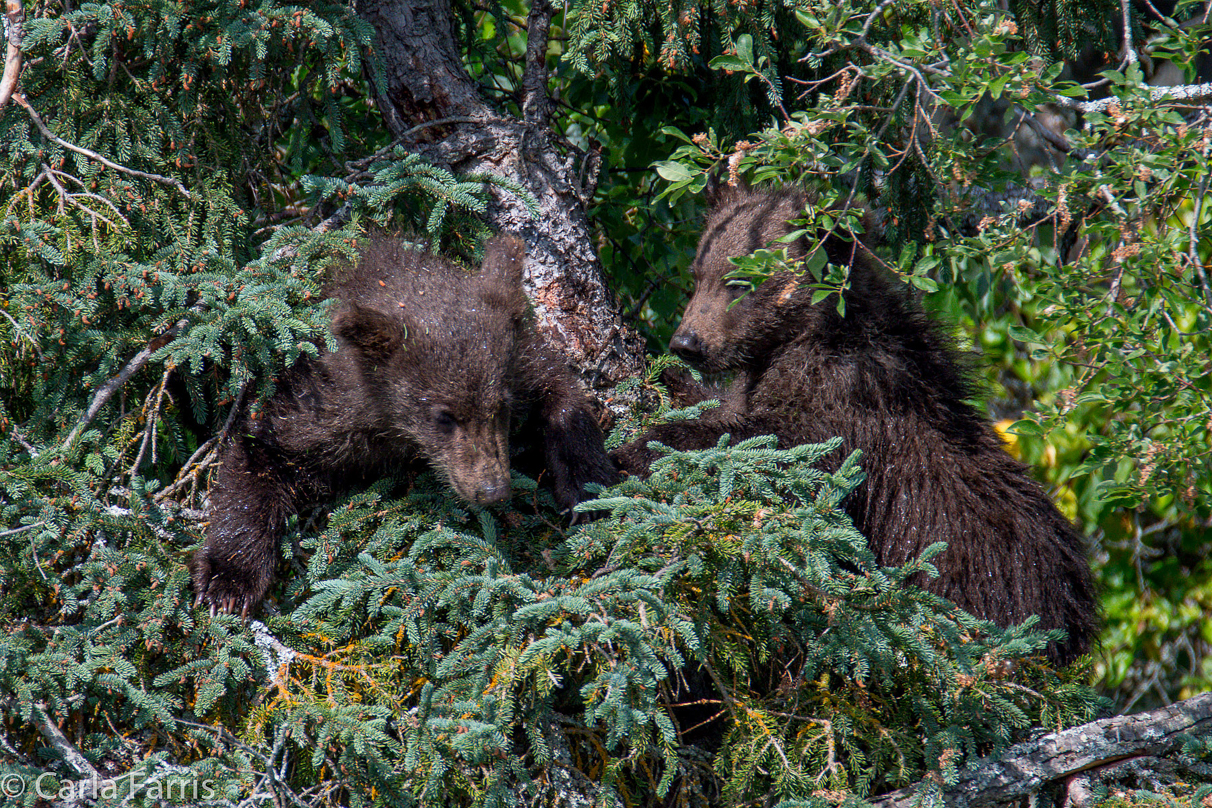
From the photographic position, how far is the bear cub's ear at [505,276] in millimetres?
3197

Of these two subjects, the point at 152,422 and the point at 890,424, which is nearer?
the point at 152,422

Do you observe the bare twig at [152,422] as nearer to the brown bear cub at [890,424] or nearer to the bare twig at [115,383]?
the bare twig at [115,383]

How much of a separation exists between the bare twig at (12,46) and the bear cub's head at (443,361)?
1349 mm

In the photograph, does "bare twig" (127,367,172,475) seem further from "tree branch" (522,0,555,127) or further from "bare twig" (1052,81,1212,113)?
"bare twig" (1052,81,1212,113)

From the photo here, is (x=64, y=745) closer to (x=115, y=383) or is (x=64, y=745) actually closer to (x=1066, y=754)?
(x=115, y=383)

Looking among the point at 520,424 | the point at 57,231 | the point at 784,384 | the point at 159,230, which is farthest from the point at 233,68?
the point at 784,384

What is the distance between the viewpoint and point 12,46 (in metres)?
3.22

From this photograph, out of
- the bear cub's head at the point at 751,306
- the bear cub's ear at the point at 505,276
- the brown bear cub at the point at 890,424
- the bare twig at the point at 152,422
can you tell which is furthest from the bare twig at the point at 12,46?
the bear cub's head at the point at 751,306

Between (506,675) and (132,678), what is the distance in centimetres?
121

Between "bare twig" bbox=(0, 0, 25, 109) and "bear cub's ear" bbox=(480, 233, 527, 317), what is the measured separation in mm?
1739

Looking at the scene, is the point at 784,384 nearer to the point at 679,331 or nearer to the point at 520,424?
the point at 679,331

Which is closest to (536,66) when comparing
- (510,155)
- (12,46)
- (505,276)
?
(510,155)

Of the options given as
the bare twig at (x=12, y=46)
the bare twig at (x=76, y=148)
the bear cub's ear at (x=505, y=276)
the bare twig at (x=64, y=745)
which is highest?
the bare twig at (x=12, y=46)

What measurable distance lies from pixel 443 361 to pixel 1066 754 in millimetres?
2274
